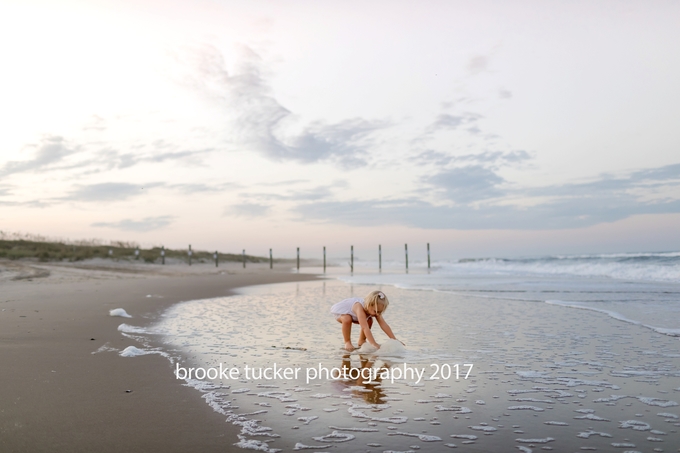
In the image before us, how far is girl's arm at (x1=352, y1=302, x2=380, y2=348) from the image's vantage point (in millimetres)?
6558

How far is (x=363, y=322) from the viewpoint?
6.78 meters

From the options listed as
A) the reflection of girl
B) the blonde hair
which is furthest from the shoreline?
the blonde hair

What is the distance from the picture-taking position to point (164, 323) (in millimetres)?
9219

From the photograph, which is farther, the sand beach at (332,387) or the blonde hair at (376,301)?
the blonde hair at (376,301)

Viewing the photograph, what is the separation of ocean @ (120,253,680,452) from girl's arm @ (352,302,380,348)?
0.24m

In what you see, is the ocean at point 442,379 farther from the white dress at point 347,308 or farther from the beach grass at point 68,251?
the beach grass at point 68,251

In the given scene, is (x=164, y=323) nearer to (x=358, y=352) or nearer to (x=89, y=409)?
(x=358, y=352)

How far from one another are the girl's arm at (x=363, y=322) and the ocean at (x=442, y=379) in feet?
0.79

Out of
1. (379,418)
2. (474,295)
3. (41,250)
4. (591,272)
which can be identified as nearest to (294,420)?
(379,418)

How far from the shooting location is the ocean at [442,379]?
338cm

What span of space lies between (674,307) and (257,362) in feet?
33.1

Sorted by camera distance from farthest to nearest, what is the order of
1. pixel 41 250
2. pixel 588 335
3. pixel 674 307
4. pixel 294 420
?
pixel 41 250, pixel 674 307, pixel 588 335, pixel 294 420

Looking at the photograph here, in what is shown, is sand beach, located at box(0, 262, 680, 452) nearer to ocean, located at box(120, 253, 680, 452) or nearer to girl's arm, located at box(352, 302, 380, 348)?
ocean, located at box(120, 253, 680, 452)

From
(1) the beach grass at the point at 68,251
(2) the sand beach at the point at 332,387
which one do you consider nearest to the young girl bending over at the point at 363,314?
(2) the sand beach at the point at 332,387
